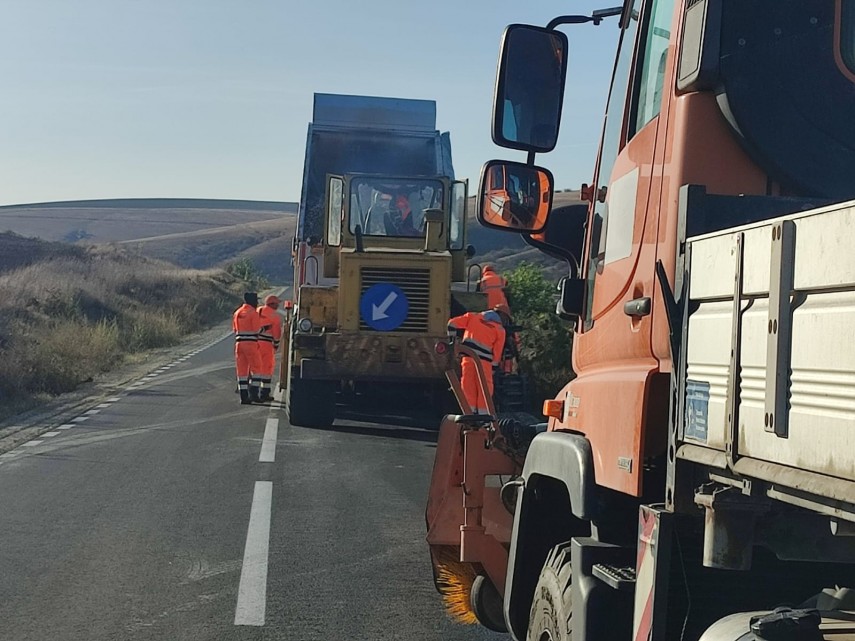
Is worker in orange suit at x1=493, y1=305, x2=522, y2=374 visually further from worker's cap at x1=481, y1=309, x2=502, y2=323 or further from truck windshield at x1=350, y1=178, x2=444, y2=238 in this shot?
truck windshield at x1=350, y1=178, x2=444, y2=238

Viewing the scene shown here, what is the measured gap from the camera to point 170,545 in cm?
756

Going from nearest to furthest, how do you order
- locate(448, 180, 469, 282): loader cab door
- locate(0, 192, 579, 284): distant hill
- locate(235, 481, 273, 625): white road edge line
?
locate(235, 481, 273, 625): white road edge line < locate(448, 180, 469, 282): loader cab door < locate(0, 192, 579, 284): distant hill

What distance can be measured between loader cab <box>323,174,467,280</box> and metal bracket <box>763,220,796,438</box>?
498 inches

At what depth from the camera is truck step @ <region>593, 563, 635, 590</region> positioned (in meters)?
3.21

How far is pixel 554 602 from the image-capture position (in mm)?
3699

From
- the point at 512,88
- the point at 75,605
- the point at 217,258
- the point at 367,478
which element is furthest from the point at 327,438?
the point at 217,258

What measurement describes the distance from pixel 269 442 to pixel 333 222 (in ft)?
12.0

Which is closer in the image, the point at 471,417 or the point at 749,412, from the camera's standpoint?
the point at 749,412

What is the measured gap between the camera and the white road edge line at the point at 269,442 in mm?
11414

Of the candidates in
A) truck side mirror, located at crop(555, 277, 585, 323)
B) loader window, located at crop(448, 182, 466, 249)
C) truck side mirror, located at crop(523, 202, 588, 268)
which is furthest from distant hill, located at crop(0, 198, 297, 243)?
truck side mirror, located at crop(555, 277, 585, 323)

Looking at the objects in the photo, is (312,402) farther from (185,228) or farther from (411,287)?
(185,228)

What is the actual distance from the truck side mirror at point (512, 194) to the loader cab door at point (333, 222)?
36.0ft

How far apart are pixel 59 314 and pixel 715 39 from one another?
99.1 feet

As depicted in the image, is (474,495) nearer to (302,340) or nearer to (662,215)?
(662,215)
